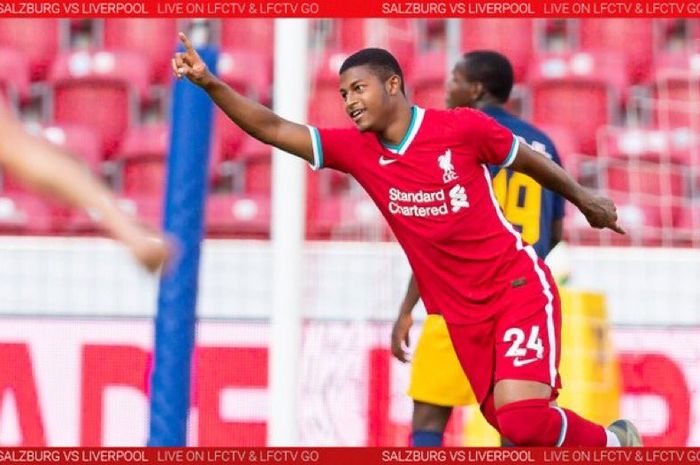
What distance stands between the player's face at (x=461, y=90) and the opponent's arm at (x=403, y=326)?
839 millimetres

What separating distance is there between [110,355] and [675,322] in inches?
126

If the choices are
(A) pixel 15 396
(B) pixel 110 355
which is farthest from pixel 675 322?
(A) pixel 15 396

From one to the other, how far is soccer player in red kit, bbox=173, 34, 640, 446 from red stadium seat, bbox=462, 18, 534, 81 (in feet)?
21.6

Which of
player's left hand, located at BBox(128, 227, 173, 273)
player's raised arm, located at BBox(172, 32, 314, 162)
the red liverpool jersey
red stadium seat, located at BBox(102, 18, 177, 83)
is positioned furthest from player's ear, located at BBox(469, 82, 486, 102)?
red stadium seat, located at BBox(102, 18, 177, 83)

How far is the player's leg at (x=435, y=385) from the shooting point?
6.25m

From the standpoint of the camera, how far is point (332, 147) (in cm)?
517

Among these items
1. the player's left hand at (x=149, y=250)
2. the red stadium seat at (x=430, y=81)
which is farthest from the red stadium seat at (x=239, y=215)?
the player's left hand at (x=149, y=250)

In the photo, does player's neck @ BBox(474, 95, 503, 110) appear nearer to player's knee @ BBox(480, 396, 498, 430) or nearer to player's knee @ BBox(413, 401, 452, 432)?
player's knee @ BBox(413, 401, 452, 432)

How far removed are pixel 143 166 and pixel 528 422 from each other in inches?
246

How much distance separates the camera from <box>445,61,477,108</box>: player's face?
6.24 meters

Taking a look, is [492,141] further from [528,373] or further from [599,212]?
[528,373]

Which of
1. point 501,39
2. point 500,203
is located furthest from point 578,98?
point 500,203

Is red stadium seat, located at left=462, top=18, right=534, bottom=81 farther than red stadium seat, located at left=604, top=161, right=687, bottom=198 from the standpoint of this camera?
Yes

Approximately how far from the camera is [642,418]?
8195 millimetres
